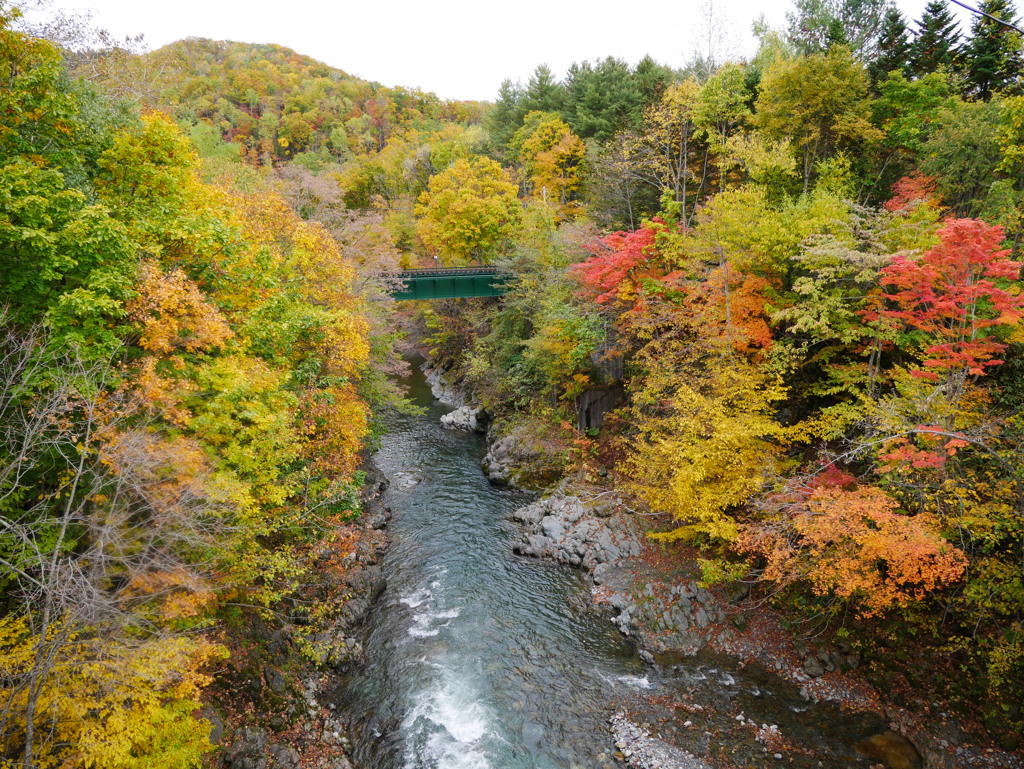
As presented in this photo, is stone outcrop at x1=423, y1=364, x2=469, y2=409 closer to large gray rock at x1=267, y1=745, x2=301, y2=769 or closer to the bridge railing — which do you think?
the bridge railing

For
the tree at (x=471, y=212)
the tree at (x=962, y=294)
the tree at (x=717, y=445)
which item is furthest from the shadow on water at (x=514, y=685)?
the tree at (x=471, y=212)

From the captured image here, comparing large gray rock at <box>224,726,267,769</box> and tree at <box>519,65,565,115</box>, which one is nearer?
large gray rock at <box>224,726,267,769</box>

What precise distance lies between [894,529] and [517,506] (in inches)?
591

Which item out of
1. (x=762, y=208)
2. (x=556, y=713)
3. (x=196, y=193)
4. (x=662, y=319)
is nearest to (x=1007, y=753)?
(x=556, y=713)

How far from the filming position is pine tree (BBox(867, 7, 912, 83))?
24328 mm

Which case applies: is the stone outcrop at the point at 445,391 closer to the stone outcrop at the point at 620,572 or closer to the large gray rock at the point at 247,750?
the stone outcrop at the point at 620,572

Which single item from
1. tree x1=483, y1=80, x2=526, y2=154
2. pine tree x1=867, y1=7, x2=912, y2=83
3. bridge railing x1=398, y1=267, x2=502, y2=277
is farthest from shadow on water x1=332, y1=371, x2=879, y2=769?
tree x1=483, y1=80, x2=526, y2=154

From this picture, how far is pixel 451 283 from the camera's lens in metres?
33.0

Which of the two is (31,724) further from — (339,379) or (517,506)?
(517,506)

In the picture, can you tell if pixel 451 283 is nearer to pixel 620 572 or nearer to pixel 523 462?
pixel 523 462

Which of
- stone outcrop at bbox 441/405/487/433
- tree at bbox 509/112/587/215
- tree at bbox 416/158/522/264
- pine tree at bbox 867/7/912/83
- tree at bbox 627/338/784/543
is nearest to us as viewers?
tree at bbox 627/338/784/543

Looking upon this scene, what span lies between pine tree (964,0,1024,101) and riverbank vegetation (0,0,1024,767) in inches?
5.7

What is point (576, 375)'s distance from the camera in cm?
2553

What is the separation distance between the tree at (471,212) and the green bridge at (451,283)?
4693 millimetres
